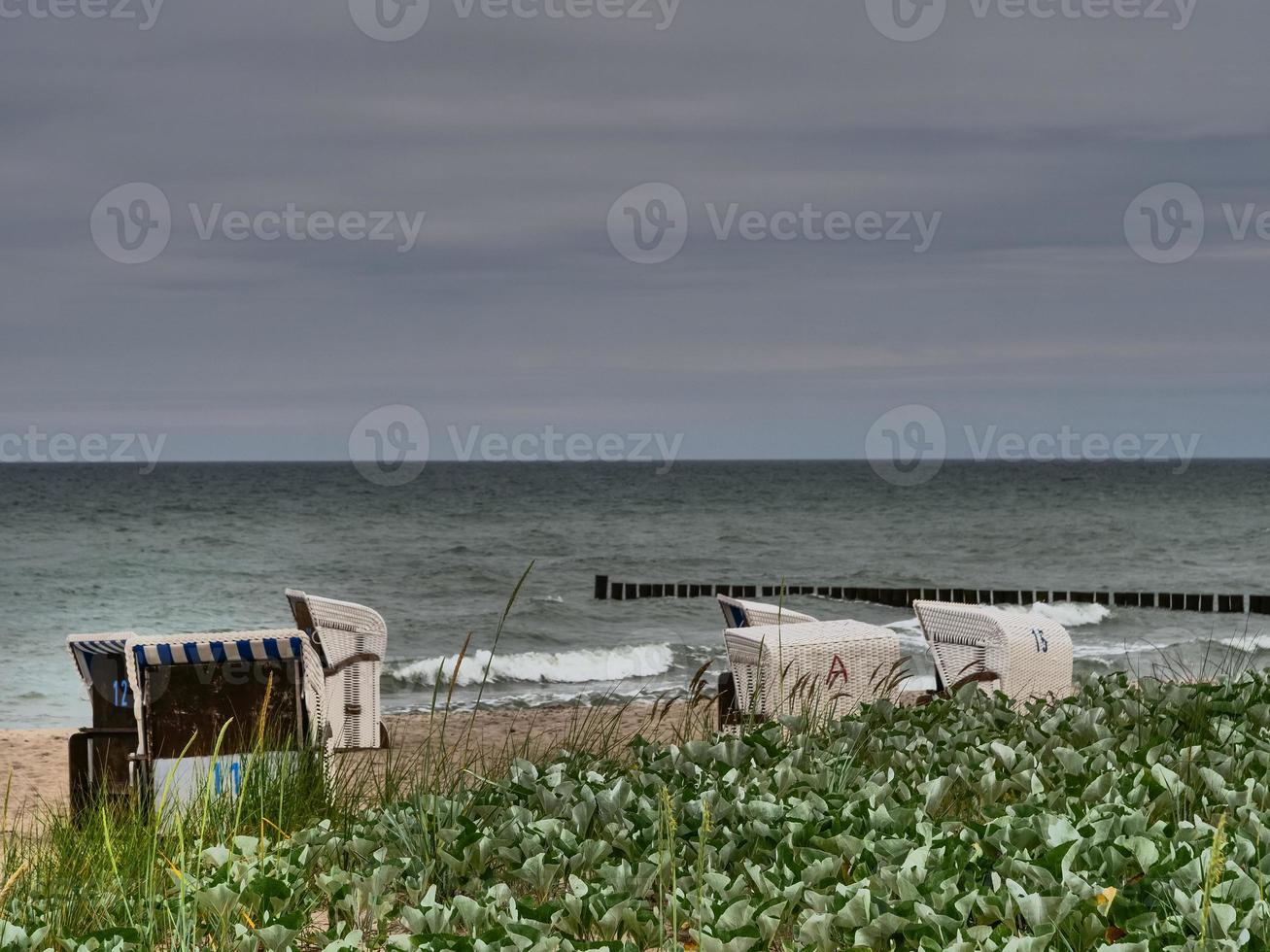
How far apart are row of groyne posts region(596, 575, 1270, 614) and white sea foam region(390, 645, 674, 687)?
8.21 m

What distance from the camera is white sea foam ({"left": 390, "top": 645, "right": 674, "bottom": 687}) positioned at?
18.5 m

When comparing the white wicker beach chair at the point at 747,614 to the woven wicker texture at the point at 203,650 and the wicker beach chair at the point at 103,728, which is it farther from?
the wicker beach chair at the point at 103,728

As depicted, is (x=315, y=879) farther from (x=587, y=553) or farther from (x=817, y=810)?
(x=587, y=553)

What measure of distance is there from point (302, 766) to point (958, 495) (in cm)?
7447

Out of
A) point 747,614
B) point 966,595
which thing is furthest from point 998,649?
point 966,595

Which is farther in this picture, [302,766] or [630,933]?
[302,766]

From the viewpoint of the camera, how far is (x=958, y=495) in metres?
76.8

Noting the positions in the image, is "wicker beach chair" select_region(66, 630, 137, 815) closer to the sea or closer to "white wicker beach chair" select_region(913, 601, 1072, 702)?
the sea

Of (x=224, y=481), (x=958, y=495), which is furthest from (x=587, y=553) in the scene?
(x=224, y=481)

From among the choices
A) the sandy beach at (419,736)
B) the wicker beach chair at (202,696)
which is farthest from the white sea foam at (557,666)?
the wicker beach chair at (202,696)

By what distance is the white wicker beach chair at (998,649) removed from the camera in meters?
8.27

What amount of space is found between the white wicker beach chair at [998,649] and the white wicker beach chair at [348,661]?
378cm

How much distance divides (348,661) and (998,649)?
438 cm

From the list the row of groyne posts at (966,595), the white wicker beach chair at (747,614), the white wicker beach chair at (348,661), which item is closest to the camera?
the white wicker beach chair at (747,614)
